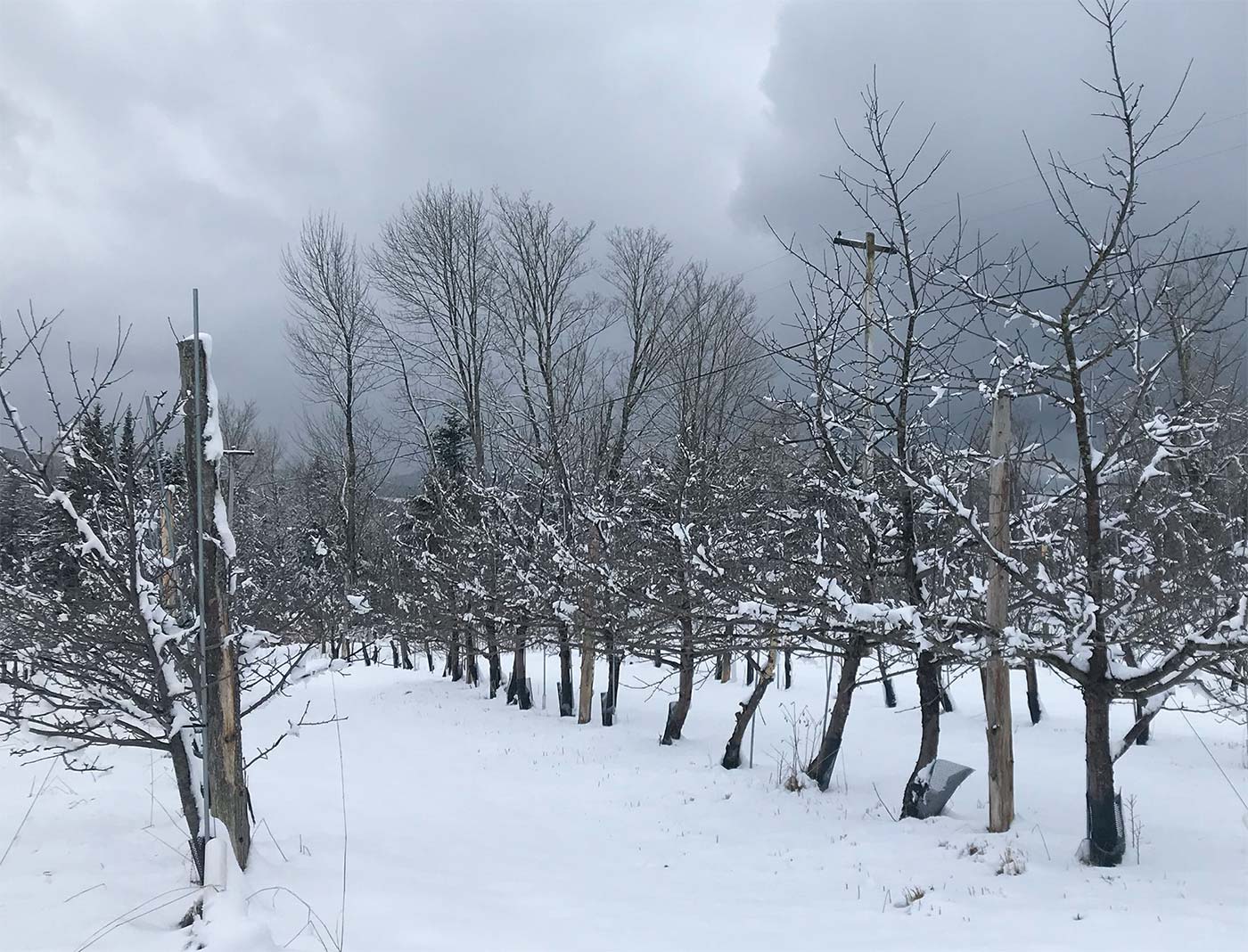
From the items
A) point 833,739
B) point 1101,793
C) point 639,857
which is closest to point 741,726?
point 833,739

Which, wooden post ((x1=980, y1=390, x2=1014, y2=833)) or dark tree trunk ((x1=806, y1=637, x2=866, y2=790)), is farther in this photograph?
dark tree trunk ((x1=806, y1=637, x2=866, y2=790))

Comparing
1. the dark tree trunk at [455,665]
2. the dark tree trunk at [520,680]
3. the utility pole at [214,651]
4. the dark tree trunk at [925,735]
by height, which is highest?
the utility pole at [214,651]

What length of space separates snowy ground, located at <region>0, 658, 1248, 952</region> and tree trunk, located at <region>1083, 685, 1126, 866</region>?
185 mm

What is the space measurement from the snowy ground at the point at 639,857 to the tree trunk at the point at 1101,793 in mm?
185

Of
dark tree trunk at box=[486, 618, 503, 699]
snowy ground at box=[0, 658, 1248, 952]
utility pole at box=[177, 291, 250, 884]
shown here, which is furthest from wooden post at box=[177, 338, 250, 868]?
dark tree trunk at box=[486, 618, 503, 699]

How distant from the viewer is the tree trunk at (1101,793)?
22.4ft

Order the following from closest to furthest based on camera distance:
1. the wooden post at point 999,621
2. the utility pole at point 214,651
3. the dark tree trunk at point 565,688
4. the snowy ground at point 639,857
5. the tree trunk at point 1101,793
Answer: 1. the snowy ground at point 639,857
2. the utility pole at point 214,651
3. the tree trunk at point 1101,793
4. the wooden post at point 999,621
5. the dark tree trunk at point 565,688

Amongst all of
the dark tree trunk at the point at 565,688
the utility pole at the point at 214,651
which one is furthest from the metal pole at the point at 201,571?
the dark tree trunk at the point at 565,688

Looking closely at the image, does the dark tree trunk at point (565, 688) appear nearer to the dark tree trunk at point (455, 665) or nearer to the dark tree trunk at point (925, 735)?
the dark tree trunk at point (455, 665)

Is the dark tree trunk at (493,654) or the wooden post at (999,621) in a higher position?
the wooden post at (999,621)

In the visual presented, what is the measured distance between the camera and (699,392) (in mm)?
25438

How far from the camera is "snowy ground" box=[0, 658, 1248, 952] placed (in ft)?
18.1

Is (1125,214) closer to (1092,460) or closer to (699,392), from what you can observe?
(1092,460)

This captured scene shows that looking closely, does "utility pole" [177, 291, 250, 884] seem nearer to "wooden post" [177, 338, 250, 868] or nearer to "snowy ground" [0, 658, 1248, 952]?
"wooden post" [177, 338, 250, 868]
